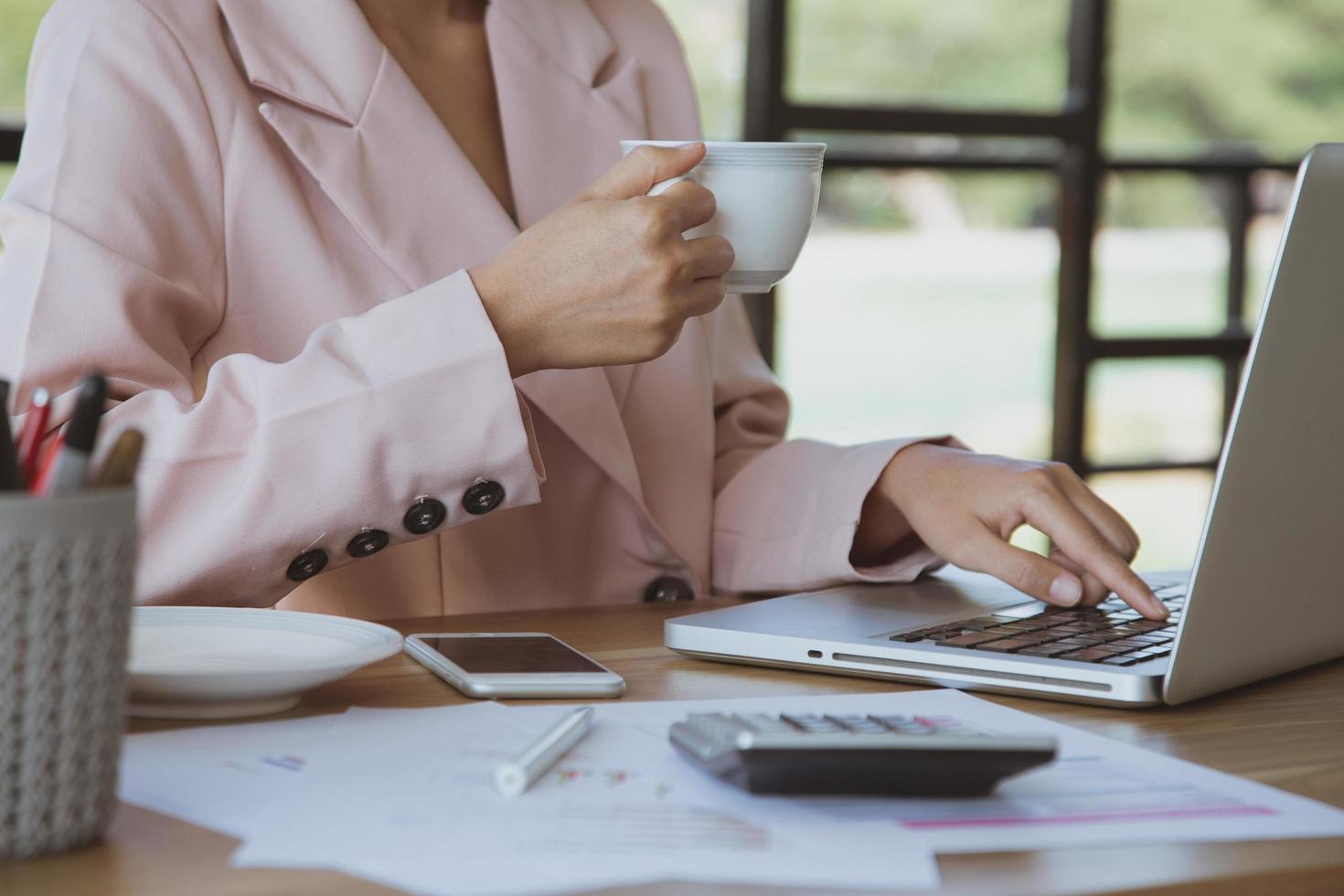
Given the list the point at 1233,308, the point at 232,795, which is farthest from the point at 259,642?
the point at 1233,308

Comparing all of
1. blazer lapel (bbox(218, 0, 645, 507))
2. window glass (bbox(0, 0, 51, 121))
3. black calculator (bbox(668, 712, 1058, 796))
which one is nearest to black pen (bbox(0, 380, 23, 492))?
black calculator (bbox(668, 712, 1058, 796))

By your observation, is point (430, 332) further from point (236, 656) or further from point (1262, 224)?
point (1262, 224)

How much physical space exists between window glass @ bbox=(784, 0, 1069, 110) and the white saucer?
215 centimetres

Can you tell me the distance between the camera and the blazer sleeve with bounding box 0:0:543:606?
864mm

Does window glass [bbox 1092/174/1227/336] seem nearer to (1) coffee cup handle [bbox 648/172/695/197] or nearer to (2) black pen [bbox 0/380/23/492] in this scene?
(1) coffee cup handle [bbox 648/172/695/197]

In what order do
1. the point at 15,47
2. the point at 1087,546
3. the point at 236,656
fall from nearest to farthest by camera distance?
1. the point at 236,656
2. the point at 1087,546
3. the point at 15,47

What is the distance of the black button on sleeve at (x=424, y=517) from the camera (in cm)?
90

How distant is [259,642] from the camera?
76cm

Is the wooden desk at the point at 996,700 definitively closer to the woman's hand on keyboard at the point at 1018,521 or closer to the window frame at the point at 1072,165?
A: the woman's hand on keyboard at the point at 1018,521

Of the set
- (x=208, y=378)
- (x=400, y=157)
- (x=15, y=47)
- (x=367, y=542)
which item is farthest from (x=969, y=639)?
(x=15, y=47)

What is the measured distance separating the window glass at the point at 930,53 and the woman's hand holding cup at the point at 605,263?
1.94 m

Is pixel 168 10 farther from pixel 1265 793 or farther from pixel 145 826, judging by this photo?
pixel 1265 793

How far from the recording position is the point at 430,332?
86 centimetres

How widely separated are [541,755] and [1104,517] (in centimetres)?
54
